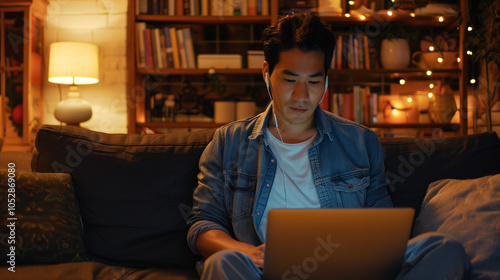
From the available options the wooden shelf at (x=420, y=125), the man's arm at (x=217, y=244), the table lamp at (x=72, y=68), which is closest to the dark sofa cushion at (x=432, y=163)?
the man's arm at (x=217, y=244)

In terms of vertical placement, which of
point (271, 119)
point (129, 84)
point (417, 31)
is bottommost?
point (271, 119)

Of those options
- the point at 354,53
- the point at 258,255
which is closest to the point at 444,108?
the point at 354,53

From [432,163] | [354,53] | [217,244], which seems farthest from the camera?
[354,53]

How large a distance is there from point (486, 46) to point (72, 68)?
2544mm

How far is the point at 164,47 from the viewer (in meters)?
3.45

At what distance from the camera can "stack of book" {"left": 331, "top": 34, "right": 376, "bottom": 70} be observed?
11.4 feet

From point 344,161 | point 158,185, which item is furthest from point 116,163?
point 344,161

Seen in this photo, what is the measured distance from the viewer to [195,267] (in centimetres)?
155

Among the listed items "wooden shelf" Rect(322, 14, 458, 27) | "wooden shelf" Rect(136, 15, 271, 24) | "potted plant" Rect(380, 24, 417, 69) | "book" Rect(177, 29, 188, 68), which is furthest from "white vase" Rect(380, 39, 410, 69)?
"book" Rect(177, 29, 188, 68)

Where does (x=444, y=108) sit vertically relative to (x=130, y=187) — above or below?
above

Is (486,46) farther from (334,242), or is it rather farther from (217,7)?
(334,242)

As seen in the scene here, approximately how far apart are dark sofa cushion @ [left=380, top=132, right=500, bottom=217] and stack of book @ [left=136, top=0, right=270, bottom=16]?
206cm

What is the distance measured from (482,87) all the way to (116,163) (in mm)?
2667

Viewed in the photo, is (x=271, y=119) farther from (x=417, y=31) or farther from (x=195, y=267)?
(x=417, y=31)
